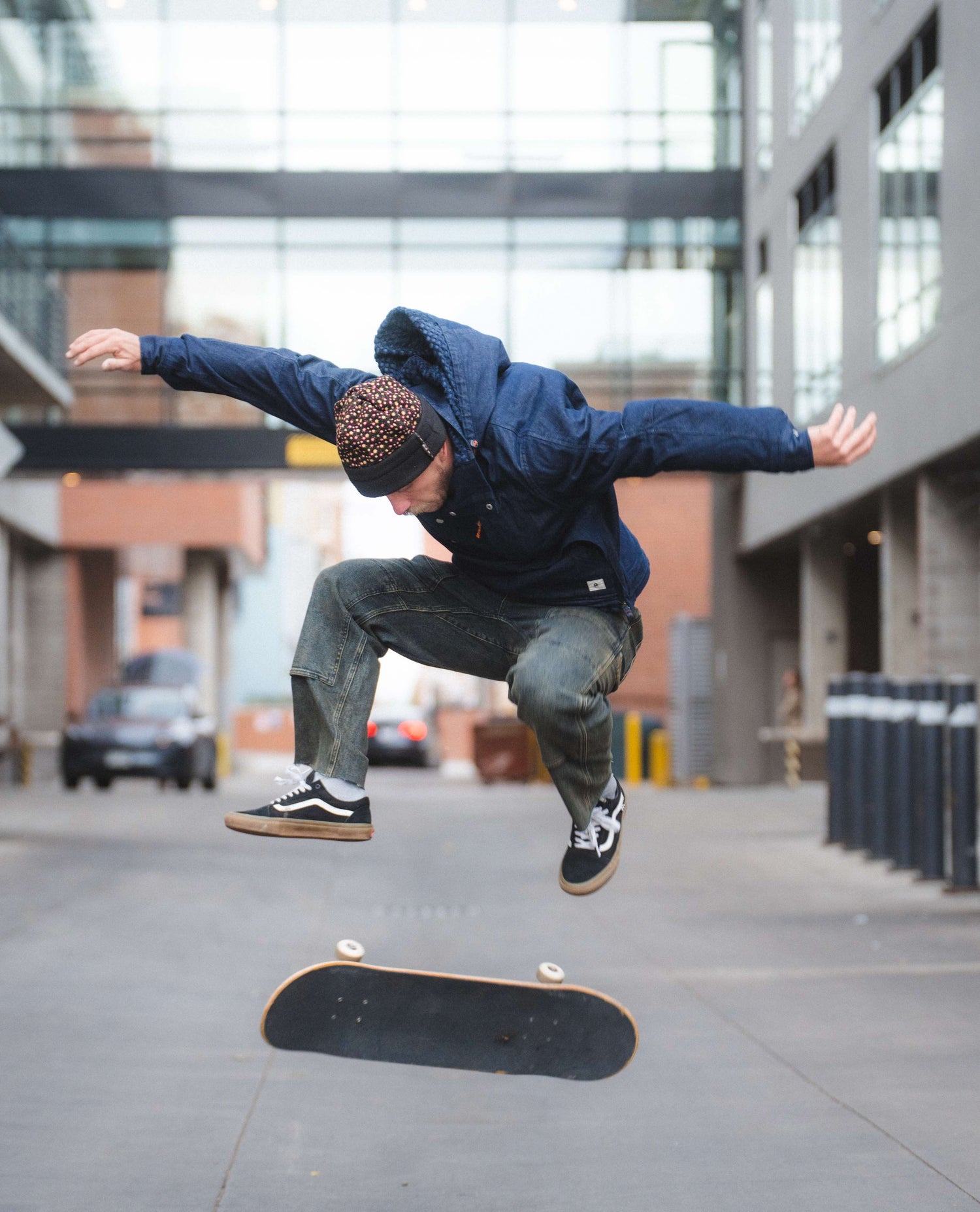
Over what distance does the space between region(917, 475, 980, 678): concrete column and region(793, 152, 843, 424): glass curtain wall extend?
3.64 m

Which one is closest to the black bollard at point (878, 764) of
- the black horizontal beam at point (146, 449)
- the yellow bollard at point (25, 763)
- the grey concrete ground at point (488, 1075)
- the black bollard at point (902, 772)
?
the black bollard at point (902, 772)

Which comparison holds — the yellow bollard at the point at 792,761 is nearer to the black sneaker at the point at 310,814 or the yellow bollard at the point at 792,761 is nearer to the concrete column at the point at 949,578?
the concrete column at the point at 949,578

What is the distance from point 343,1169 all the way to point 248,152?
2184cm

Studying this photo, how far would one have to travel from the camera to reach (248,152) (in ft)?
79.9

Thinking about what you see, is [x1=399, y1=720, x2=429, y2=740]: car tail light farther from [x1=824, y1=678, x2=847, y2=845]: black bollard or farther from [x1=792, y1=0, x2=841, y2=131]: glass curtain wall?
[x1=824, y1=678, x2=847, y2=845]: black bollard

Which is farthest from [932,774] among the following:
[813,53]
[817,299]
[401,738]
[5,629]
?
[401,738]

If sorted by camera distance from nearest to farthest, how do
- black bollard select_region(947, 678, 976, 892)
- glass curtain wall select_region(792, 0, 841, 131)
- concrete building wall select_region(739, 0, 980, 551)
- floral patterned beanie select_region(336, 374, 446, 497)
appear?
1. floral patterned beanie select_region(336, 374, 446, 497)
2. black bollard select_region(947, 678, 976, 892)
3. concrete building wall select_region(739, 0, 980, 551)
4. glass curtain wall select_region(792, 0, 841, 131)

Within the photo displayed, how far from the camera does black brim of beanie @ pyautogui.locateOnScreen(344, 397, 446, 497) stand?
3508mm

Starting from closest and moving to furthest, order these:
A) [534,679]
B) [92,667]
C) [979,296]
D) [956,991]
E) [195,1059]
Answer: [534,679]
[195,1059]
[956,991]
[979,296]
[92,667]

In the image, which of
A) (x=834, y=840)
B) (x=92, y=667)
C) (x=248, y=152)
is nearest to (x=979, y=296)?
(x=834, y=840)

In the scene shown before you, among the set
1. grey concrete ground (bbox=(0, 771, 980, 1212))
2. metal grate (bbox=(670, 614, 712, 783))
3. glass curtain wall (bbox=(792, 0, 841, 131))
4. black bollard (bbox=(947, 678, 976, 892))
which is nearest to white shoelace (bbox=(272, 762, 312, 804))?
grey concrete ground (bbox=(0, 771, 980, 1212))

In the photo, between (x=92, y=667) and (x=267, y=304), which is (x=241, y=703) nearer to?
(x=92, y=667)

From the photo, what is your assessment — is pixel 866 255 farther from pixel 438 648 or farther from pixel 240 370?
pixel 240 370

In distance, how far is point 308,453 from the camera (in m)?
22.2
